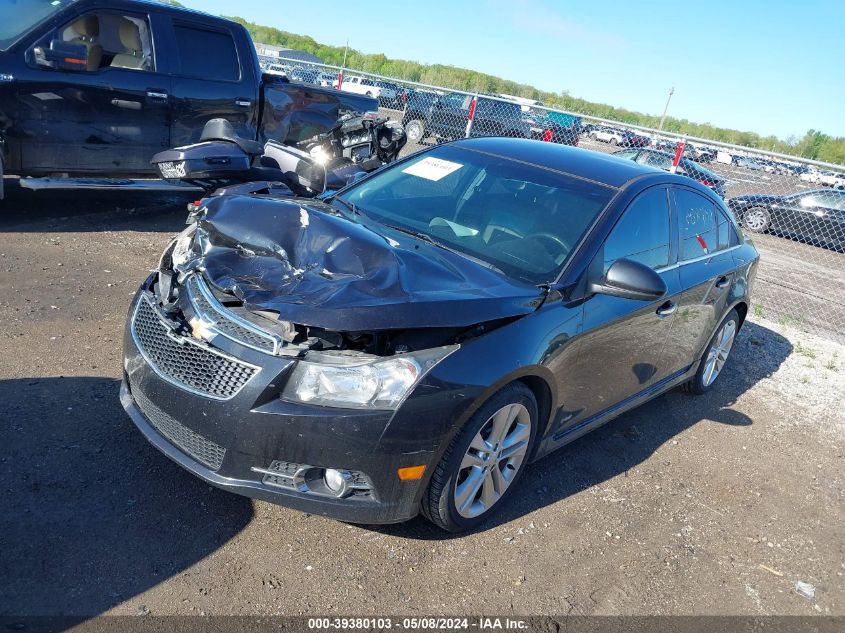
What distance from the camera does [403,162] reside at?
15.1 feet

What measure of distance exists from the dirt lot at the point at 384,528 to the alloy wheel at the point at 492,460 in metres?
0.21

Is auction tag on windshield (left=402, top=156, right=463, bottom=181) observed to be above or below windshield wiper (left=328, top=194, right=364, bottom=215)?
above

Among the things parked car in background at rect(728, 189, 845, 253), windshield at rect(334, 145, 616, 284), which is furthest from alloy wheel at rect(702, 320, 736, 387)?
parked car in background at rect(728, 189, 845, 253)

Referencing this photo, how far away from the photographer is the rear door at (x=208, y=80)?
718cm

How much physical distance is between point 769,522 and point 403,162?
3.19 meters

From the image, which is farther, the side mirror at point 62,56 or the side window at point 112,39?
the side window at point 112,39

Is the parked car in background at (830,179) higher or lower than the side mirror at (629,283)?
higher

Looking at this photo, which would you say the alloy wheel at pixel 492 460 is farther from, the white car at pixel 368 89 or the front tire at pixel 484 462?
the white car at pixel 368 89

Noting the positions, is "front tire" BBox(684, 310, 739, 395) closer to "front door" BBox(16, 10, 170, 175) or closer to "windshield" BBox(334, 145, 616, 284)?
"windshield" BBox(334, 145, 616, 284)

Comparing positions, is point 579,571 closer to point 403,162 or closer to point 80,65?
point 403,162

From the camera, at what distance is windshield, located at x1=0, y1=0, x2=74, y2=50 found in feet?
20.4

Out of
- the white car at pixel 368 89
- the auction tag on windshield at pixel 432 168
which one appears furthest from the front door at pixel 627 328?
the white car at pixel 368 89

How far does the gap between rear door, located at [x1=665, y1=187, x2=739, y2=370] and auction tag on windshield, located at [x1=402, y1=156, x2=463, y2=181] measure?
1455 millimetres

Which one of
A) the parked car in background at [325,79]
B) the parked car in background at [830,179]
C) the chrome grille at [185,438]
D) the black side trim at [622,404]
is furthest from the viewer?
the parked car in background at [325,79]
